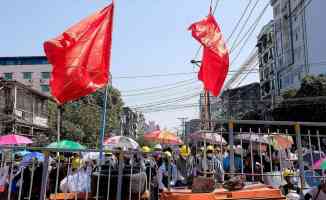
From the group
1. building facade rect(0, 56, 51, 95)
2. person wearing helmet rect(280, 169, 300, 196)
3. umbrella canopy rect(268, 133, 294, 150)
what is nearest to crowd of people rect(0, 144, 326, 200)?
person wearing helmet rect(280, 169, 300, 196)

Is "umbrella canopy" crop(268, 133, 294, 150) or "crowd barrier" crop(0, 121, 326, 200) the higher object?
"umbrella canopy" crop(268, 133, 294, 150)

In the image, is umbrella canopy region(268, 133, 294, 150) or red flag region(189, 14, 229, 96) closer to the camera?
umbrella canopy region(268, 133, 294, 150)

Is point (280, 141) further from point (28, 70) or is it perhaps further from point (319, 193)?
point (28, 70)

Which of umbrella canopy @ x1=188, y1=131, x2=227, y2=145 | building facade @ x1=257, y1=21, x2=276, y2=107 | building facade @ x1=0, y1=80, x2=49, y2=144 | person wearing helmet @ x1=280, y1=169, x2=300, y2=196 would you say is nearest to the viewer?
umbrella canopy @ x1=188, y1=131, x2=227, y2=145

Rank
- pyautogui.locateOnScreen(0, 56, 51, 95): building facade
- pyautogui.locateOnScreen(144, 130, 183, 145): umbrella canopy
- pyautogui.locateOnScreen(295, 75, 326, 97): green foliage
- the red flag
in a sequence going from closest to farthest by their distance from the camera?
the red flag < pyautogui.locateOnScreen(144, 130, 183, 145): umbrella canopy < pyautogui.locateOnScreen(295, 75, 326, 97): green foliage < pyautogui.locateOnScreen(0, 56, 51, 95): building facade

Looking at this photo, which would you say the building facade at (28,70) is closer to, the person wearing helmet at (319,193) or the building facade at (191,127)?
the building facade at (191,127)

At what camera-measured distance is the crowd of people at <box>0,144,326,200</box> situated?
6621 millimetres

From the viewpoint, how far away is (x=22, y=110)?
4031 cm

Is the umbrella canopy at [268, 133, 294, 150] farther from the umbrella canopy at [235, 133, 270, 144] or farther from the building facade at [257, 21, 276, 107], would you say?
the building facade at [257, 21, 276, 107]

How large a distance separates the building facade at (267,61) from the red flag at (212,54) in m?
61.8

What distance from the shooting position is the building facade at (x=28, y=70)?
67375 millimetres

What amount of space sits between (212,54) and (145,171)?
10.0 ft

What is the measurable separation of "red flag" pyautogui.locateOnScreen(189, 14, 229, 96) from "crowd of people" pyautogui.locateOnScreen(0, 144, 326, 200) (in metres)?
1.41

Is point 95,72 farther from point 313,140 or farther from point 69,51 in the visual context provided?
point 313,140
